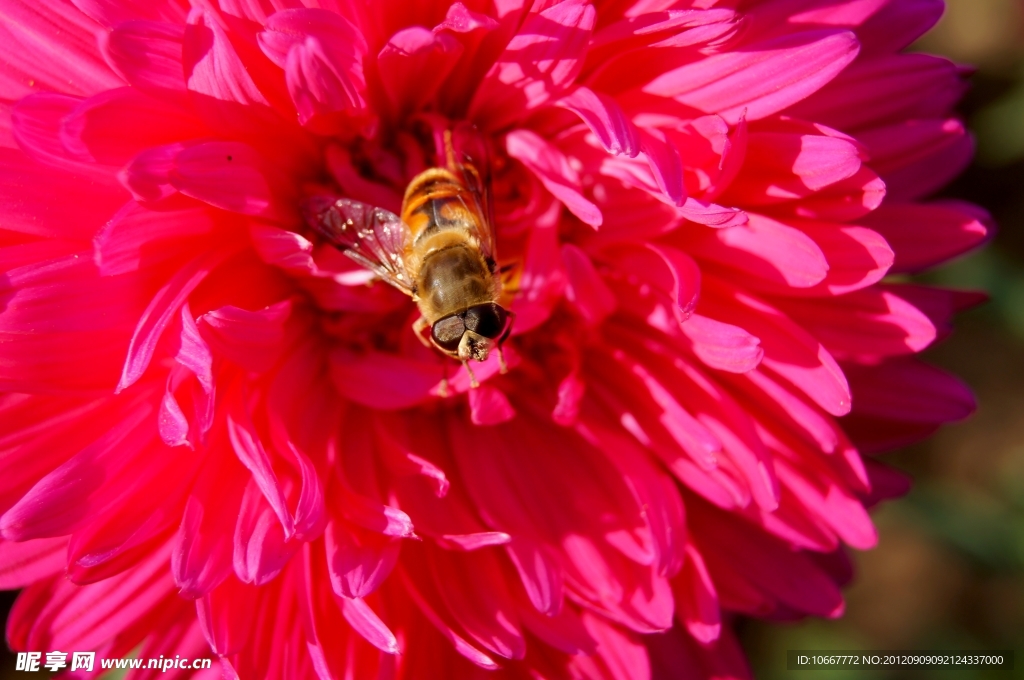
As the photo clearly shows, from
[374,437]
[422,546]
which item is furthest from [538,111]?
[422,546]

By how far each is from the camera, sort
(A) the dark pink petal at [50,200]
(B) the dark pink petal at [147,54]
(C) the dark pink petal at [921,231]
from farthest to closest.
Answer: (C) the dark pink petal at [921,231] < (A) the dark pink petal at [50,200] < (B) the dark pink petal at [147,54]

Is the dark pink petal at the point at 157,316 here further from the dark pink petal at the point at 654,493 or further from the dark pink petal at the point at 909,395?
the dark pink petal at the point at 909,395

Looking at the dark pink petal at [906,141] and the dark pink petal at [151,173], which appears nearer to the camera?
the dark pink petal at [151,173]

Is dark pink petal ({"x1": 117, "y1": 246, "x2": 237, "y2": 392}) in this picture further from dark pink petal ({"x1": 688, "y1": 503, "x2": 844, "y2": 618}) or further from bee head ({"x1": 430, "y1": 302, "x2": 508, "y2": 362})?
dark pink petal ({"x1": 688, "y1": 503, "x2": 844, "y2": 618})

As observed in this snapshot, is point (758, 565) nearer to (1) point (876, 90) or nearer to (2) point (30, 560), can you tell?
(1) point (876, 90)

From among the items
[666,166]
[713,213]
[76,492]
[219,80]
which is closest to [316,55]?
[219,80]

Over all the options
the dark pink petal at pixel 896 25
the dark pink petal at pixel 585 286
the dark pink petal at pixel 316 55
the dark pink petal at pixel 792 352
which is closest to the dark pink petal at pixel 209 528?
the dark pink petal at pixel 316 55
